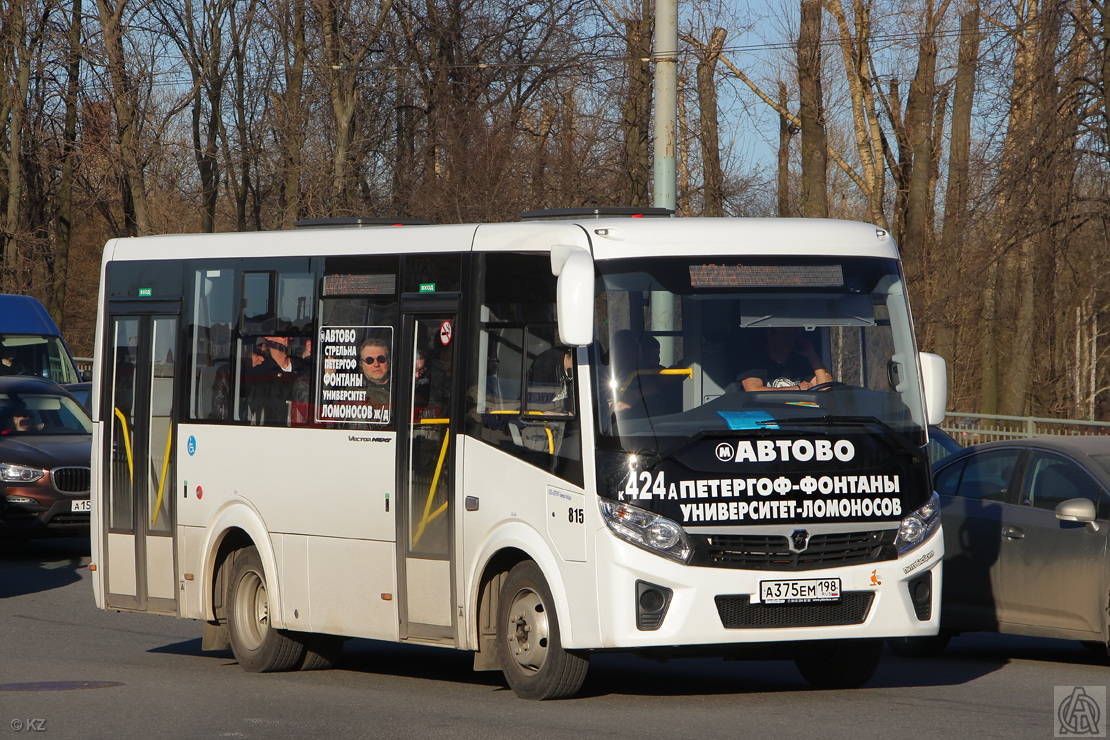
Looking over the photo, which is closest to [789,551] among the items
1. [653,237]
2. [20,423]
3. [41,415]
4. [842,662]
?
[842,662]

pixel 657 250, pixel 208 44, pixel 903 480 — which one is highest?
pixel 208 44

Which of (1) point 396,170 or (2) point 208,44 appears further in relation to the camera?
(2) point 208,44

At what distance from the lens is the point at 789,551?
8.19 meters

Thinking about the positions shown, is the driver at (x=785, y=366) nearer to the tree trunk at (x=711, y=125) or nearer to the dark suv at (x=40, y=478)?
the dark suv at (x=40, y=478)

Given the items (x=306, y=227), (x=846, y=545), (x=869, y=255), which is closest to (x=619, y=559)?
(x=846, y=545)

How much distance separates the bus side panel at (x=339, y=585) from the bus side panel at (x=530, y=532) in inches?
27.1

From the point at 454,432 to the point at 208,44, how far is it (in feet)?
111

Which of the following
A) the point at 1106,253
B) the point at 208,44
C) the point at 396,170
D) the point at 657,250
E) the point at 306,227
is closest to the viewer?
the point at 657,250

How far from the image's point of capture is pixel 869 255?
349 inches

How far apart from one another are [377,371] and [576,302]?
2050 millimetres

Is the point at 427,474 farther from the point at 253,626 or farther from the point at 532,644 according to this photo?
the point at 253,626

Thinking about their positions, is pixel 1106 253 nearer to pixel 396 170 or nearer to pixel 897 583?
pixel 396 170

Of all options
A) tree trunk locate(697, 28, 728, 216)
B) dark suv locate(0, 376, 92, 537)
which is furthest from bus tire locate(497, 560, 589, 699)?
tree trunk locate(697, 28, 728, 216)

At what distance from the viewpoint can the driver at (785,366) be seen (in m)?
8.44
